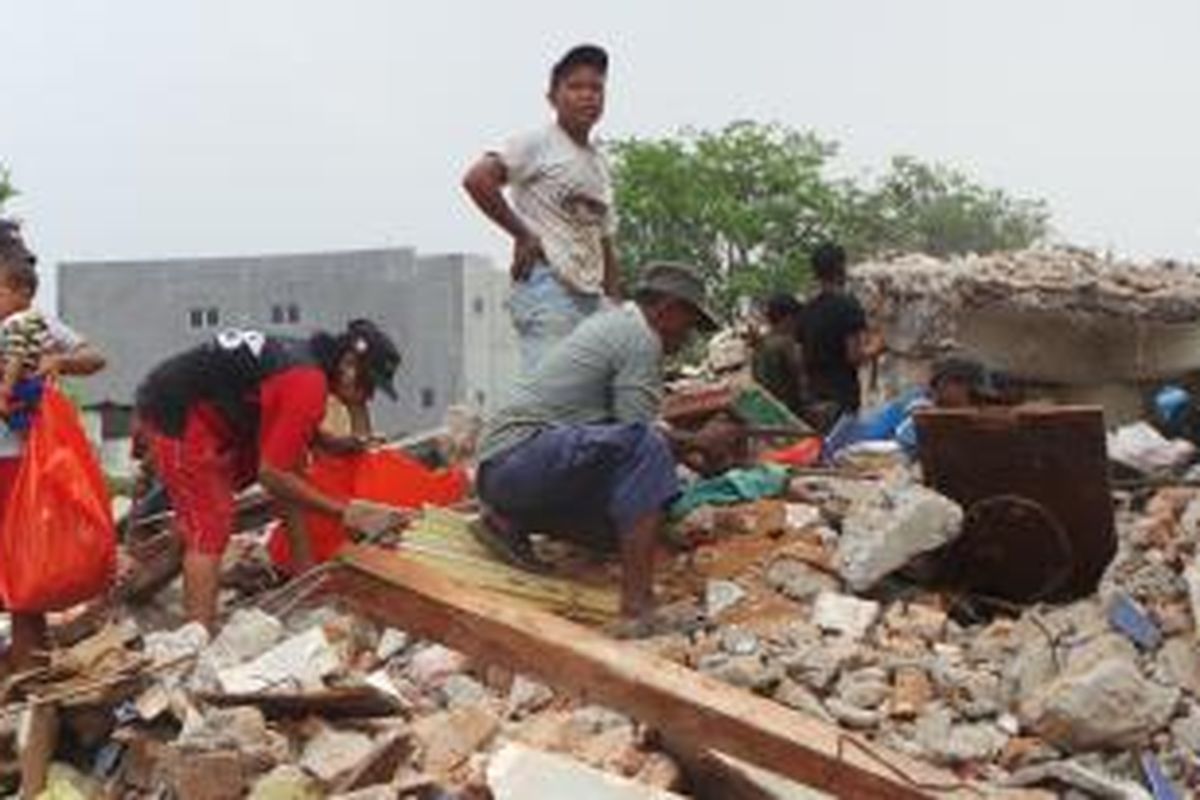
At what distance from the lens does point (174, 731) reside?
532cm

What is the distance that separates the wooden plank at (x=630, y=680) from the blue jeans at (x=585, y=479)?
343mm

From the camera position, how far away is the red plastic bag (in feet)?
20.0

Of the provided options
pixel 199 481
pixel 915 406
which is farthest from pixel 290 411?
pixel 915 406

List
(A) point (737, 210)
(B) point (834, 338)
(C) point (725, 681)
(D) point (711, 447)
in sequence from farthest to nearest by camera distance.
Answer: (A) point (737, 210), (B) point (834, 338), (D) point (711, 447), (C) point (725, 681)

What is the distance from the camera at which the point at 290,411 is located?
6.19 metres

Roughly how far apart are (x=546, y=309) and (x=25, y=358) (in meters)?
1.78

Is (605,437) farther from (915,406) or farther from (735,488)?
(915,406)

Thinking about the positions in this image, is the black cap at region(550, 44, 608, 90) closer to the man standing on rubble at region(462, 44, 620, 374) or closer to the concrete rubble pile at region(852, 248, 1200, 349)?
the man standing on rubble at region(462, 44, 620, 374)

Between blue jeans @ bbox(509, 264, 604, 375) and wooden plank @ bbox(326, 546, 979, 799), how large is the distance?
3.94ft

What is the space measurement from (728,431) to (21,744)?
2981 millimetres

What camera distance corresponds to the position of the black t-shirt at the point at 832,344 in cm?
909

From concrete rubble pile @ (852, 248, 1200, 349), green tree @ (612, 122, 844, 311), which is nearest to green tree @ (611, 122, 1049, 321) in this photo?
green tree @ (612, 122, 844, 311)

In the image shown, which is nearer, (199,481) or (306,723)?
(306,723)

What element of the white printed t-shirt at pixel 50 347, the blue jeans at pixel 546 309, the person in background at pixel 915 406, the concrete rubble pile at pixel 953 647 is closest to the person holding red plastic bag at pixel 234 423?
the white printed t-shirt at pixel 50 347
